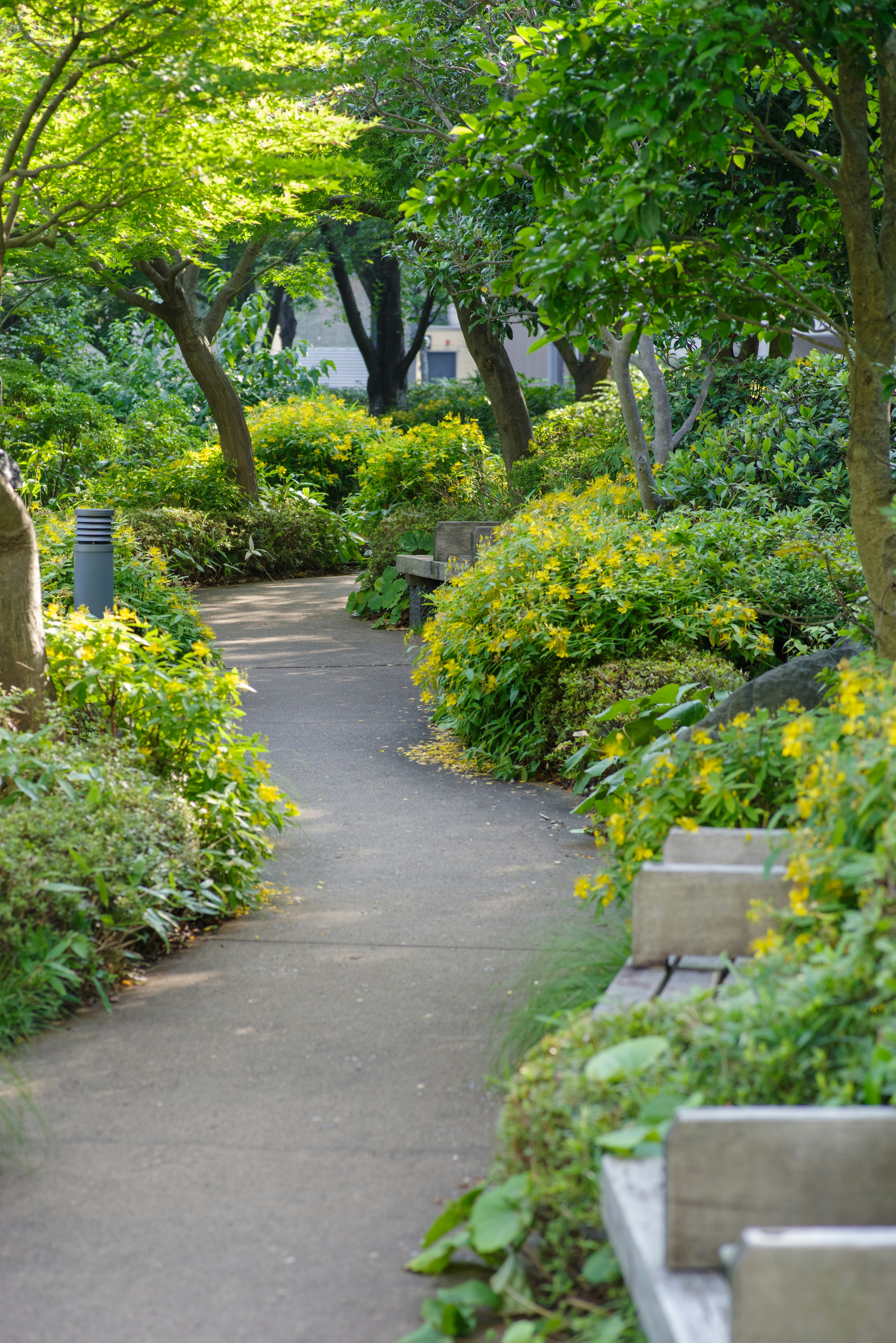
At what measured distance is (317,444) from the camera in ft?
54.7

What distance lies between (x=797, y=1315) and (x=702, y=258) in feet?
11.7

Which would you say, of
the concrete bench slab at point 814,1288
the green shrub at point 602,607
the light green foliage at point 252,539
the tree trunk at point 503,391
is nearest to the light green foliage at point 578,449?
the tree trunk at point 503,391

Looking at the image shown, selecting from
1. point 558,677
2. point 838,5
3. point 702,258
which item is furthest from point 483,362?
point 838,5

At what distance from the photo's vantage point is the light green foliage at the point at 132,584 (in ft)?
24.2

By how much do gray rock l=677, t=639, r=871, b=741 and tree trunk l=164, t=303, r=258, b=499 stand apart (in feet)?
36.4

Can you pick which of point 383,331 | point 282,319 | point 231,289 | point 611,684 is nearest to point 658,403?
point 611,684

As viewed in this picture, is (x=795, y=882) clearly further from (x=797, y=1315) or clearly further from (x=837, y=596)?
(x=837, y=596)

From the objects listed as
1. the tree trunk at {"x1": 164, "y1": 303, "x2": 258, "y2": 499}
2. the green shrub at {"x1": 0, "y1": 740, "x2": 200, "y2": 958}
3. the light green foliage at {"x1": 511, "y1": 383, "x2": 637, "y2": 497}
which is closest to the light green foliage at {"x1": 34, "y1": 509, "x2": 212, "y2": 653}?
the green shrub at {"x1": 0, "y1": 740, "x2": 200, "y2": 958}

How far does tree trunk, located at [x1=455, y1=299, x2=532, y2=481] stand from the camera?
12.5 meters

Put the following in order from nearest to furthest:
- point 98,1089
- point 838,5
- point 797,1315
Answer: point 797,1315, point 98,1089, point 838,5

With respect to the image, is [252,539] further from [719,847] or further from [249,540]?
[719,847]

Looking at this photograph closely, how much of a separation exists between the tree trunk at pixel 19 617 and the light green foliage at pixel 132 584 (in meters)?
2.10

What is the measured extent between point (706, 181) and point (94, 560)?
3.45m

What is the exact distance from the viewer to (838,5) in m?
3.27
